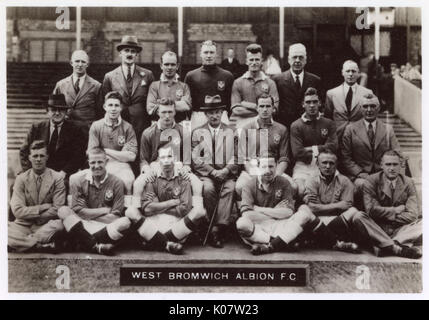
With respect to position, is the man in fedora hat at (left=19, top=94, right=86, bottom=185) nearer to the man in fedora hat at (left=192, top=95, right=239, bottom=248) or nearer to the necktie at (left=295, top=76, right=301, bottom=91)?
the man in fedora hat at (left=192, top=95, right=239, bottom=248)

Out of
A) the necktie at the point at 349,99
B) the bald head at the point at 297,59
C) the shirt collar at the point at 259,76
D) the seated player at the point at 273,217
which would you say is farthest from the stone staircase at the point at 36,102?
the seated player at the point at 273,217

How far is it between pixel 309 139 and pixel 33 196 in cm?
276

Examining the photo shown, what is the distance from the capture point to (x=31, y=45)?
543 centimetres

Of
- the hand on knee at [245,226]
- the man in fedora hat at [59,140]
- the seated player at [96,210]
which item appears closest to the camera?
the hand on knee at [245,226]

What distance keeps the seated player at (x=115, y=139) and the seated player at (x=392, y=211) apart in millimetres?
2312

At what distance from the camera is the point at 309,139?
527 cm

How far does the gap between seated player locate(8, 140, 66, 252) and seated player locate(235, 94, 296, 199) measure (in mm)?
1815

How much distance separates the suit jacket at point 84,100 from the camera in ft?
17.5

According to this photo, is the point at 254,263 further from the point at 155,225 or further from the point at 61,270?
the point at 61,270

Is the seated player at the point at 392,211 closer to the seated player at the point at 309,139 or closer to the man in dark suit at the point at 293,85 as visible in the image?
the seated player at the point at 309,139

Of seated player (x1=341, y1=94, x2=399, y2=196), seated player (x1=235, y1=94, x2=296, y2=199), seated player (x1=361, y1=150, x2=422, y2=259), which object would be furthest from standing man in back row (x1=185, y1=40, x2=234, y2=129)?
seated player (x1=361, y1=150, x2=422, y2=259)

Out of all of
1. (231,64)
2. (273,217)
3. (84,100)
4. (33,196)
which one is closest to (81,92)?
(84,100)

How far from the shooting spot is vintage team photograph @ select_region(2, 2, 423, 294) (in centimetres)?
518

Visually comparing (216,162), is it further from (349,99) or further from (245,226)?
(349,99)
